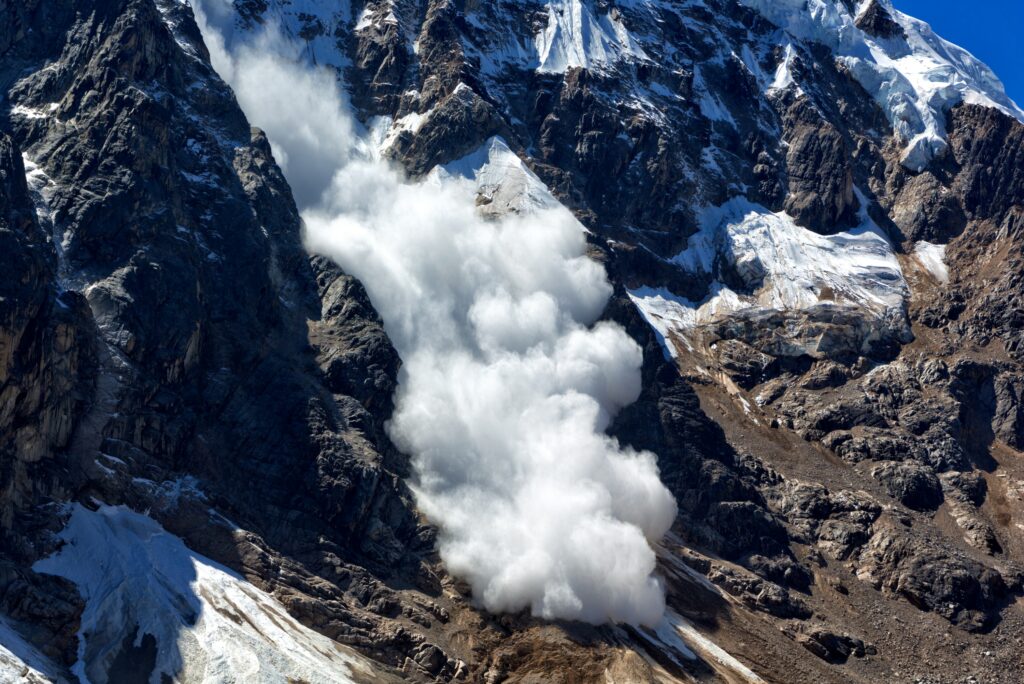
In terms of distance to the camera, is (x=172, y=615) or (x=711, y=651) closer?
(x=172, y=615)

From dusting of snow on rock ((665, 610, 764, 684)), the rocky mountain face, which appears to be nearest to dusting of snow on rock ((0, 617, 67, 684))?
the rocky mountain face

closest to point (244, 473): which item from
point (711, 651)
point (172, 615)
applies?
point (172, 615)

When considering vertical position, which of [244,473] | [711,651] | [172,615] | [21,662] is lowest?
[21,662]

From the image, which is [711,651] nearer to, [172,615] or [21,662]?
[172,615]

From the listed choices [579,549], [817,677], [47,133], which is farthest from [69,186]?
[817,677]

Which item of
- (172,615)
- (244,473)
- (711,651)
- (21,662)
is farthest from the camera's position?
(711,651)

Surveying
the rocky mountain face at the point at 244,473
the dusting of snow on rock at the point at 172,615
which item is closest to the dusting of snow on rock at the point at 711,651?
the rocky mountain face at the point at 244,473

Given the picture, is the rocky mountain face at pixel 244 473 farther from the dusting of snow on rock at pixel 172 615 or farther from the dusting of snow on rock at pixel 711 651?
the dusting of snow on rock at pixel 172 615

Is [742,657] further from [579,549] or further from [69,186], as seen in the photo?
[69,186]
